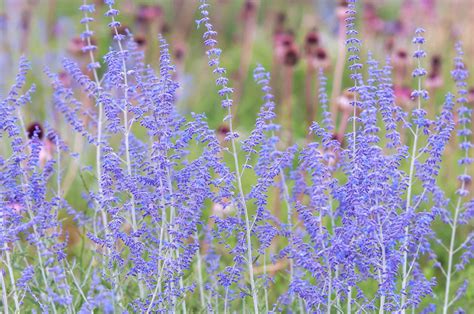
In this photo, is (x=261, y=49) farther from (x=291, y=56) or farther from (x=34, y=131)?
(x=34, y=131)

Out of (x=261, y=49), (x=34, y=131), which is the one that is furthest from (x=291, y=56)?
(x=261, y=49)

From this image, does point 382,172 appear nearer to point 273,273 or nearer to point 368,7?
point 273,273

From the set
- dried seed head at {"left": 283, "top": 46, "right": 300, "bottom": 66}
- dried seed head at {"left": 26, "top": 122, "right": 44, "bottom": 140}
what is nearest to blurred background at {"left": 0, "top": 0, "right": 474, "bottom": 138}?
dried seed head at {"left": 283, "top": 46, "right": 300, "bottom": 66}

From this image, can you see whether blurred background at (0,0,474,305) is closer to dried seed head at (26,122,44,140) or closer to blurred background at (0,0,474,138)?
blurred background at (0,0,474,138)

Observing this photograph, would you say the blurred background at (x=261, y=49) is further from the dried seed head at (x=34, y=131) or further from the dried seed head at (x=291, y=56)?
the dried seed head at (x=34, y=131)

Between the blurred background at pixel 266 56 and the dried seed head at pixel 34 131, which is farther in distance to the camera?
the blurred background at pixel 266 56

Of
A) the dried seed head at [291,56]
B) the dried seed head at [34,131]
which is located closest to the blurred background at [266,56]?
the dried seed head at [291,56]

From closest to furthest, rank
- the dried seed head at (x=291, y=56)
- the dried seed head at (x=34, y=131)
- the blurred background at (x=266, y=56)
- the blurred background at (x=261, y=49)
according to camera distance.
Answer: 1. the dried seed head at (x=34, y=131)
2. the dried seed head at (x=291, y=56)
3. the blurred background at (x=266, y=56)
4. the blurred background at (x=261, y=49)

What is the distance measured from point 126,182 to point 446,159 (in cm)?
378

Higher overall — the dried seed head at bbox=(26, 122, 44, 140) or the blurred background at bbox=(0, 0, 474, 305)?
the blurred background at bbox=(0, 0, 474, 305)

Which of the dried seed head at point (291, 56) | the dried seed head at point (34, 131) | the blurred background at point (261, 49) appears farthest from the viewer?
the blurred background at point (261, 49)

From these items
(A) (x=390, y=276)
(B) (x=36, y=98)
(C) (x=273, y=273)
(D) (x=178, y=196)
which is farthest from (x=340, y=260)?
(B) (x=36, y=98)

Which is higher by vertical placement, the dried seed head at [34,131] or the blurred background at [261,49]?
the blurred background at [261,49]

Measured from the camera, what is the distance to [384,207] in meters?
2.75
